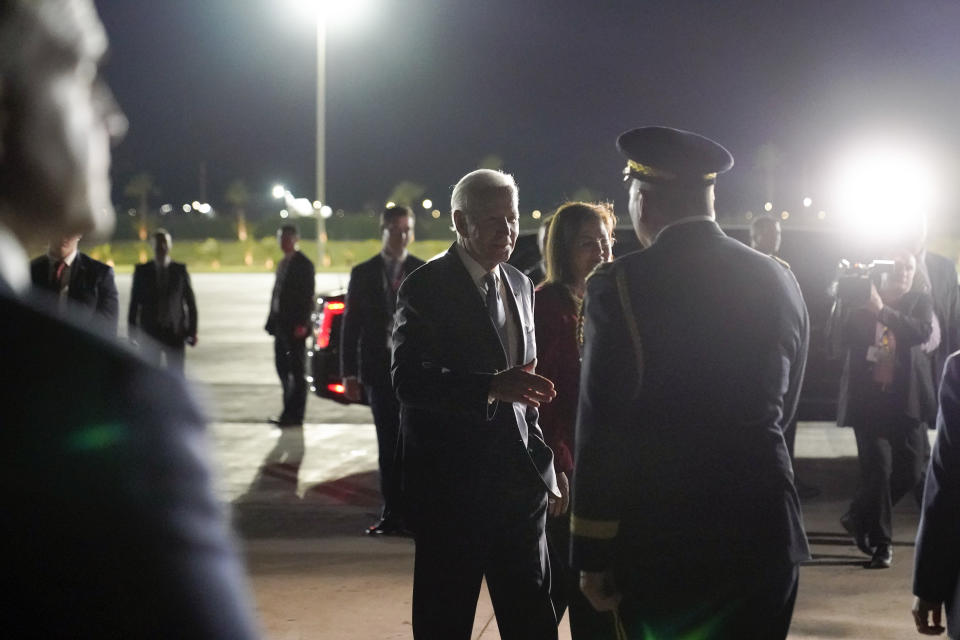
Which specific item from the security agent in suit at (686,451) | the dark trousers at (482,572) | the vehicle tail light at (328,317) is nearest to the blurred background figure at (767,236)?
the vehicle tail light at (328,317)

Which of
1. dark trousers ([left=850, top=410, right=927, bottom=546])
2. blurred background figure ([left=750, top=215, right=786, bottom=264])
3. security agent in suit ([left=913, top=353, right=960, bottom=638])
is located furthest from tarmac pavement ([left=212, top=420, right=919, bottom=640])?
security agent in suit ([left=913, top=353, right=960, bottom=638])

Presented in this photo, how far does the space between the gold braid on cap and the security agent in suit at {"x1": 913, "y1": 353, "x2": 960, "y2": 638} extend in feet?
2.42

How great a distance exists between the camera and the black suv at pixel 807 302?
884 centimetres

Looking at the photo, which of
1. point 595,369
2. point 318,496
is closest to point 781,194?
point 318,496

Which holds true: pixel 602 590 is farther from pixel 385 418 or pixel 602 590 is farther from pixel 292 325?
pixel 292 325

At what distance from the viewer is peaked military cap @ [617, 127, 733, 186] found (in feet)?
9.92

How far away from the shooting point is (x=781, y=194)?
74562mm

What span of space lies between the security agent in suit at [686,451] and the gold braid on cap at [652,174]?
0.19 meters

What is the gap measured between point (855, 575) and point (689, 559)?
3946 millimetres

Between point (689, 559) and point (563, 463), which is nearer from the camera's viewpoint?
point (689, 559)

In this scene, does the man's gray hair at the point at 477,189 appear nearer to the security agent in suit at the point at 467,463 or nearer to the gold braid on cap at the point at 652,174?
the security agent in suit at the point at 467,463

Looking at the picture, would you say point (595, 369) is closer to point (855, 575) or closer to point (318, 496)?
point (855, 575)

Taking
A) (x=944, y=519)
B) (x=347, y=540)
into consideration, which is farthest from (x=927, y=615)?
(x=347, y=540)

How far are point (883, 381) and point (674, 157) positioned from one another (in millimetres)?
4100
